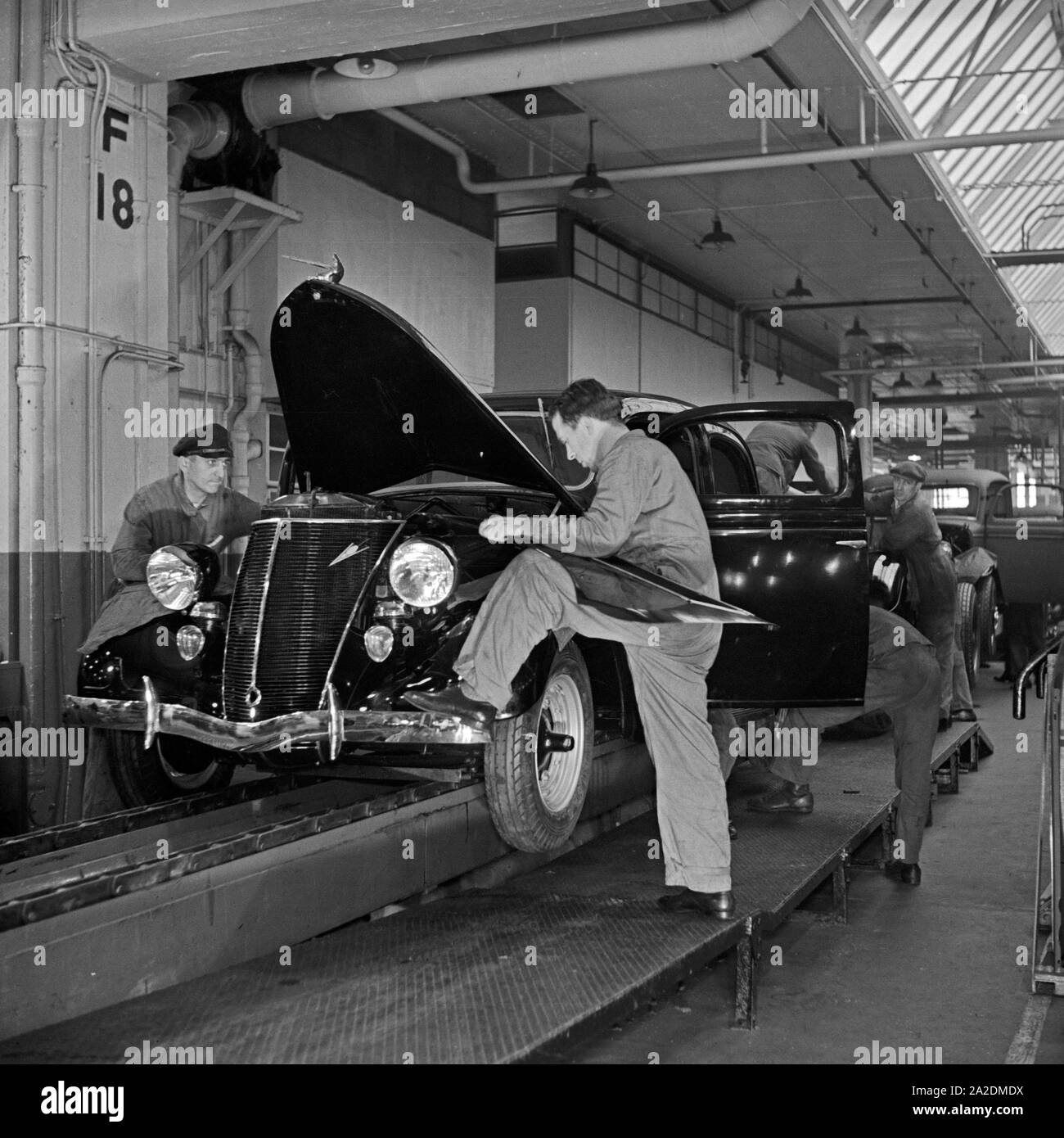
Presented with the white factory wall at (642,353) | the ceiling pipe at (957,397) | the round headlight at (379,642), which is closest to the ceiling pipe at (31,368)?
the round headlight at (379,642)

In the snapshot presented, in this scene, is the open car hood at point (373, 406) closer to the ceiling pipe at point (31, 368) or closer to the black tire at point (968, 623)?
the ceiling pipe at point (31, 368)

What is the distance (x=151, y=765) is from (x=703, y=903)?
91.3 inches

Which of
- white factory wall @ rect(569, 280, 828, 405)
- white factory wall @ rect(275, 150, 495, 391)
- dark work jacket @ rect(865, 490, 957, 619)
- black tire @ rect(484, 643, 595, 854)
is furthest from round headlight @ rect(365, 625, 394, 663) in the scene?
white factory wall @ rect(569, 280, 828, 405)

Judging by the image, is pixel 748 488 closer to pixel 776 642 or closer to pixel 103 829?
pixel 776 642

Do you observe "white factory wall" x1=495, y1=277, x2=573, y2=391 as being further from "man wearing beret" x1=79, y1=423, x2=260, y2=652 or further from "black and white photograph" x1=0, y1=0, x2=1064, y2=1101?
"man wearing beret" x1=79, y1=423, x2=260, y2=652

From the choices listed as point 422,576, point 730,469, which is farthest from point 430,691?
point 730,469

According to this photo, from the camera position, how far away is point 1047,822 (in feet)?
13.1

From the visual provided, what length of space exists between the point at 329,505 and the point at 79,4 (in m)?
3.55

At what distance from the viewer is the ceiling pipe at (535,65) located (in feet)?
26.0

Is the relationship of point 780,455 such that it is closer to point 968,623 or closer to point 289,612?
point 289,612

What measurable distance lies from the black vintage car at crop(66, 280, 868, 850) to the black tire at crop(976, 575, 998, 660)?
6028mm

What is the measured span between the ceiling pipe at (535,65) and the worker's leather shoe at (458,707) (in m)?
5.69

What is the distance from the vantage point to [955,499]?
12.4 metres

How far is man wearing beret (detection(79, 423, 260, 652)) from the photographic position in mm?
5059
